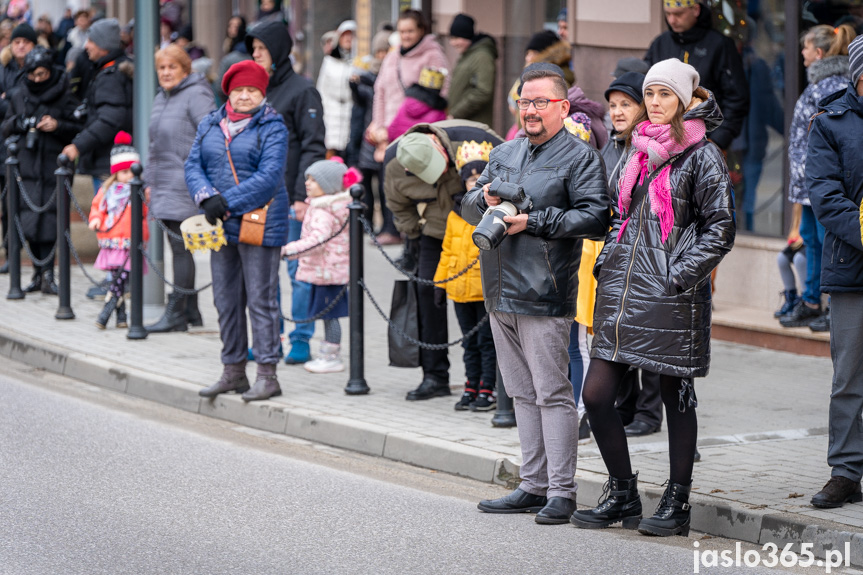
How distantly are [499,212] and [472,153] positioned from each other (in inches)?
80.3

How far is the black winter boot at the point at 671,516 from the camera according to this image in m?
5.98

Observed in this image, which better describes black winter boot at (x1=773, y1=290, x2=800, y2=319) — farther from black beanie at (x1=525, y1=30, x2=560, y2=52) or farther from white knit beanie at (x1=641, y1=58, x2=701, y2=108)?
white knit beanie at (x1=641, y1=58, x2=701, y2=108)

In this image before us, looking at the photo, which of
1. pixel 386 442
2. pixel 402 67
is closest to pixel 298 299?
pixel 386 442

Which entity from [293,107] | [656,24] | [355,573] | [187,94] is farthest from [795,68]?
[355,573]

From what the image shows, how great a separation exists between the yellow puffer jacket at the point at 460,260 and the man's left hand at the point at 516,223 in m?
2.06

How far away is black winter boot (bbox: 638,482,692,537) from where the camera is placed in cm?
598

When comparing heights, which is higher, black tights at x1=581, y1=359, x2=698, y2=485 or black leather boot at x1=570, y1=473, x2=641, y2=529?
black tights at x1=581, y1=359, x2=698, y2=485

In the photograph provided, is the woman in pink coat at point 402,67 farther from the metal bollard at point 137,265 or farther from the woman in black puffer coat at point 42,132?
the metal bollard at point 137,265

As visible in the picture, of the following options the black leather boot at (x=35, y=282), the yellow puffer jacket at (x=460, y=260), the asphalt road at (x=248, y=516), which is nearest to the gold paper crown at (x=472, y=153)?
the yellow puffer jacket at (x=460, y=260)

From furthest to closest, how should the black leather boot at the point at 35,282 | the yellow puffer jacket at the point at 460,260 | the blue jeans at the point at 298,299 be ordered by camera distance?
1. the black leather boot at the point at 35,282
2. the blue jeans at the point at 298,299
3. the yellow puffer jacket at the point at 460,260

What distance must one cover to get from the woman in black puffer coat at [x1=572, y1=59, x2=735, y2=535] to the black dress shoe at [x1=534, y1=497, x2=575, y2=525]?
0.21 m

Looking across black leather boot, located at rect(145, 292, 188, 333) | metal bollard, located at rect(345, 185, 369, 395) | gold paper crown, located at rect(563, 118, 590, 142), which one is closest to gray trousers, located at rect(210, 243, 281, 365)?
metal bollard, located at rect(345, 185, 369, 395)

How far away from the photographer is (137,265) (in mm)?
10750

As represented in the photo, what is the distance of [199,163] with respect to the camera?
8.62 meters
